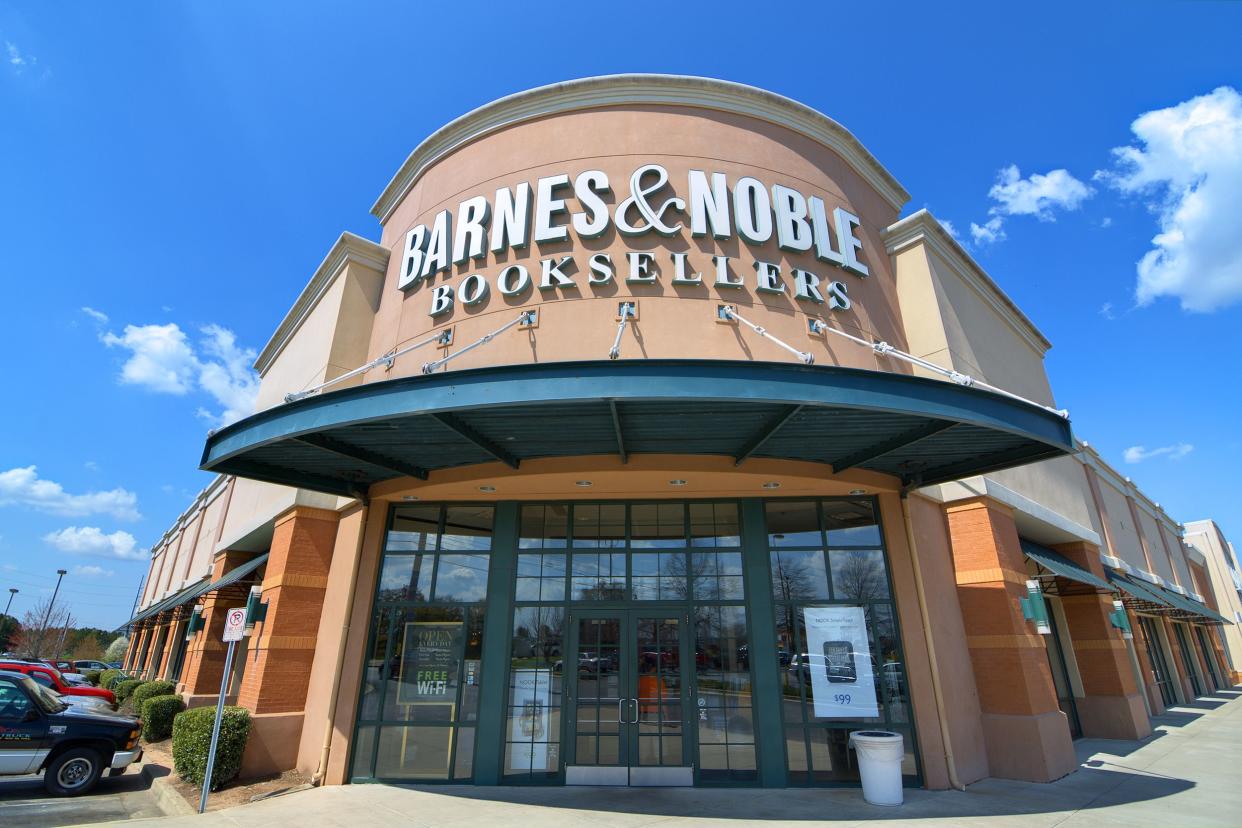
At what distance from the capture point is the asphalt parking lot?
8617mm

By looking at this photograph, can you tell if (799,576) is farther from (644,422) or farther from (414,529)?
(414,529)

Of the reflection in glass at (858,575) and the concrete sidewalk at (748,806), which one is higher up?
the reflection in glass at (858,575)

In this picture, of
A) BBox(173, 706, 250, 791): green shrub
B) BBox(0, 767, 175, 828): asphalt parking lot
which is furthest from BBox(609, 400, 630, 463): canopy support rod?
BBox(0, 767, 175, 828): asphalt parking lot

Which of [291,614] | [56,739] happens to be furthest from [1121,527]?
[56,739]

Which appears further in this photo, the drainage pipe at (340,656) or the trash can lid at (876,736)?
the drainage pipe at (340,656)

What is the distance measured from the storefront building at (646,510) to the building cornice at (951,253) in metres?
0.66

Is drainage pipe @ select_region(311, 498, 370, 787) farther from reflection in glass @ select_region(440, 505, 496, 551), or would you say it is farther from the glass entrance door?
the glass entrance door

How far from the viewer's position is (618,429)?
8273 millimetres

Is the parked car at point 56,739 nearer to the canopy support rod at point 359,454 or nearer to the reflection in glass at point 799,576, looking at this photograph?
the canopy support rod at point 359,454

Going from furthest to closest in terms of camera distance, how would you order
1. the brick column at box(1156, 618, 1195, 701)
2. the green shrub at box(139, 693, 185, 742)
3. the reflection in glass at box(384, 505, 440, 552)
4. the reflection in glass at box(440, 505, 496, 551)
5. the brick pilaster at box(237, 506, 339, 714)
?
1. the brick column at box(1156, 618, 1195, 701)
2. the green shrub at box(139, 693, 185, 742)
3. the reflection in glass at box(384, 505, 440, 552)
4. the reflection in glass at box(440, 505, 496, 551)
5. the brick pilaster at box(237, 506, 339, 714)

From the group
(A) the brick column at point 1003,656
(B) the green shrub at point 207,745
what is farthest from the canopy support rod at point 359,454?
(A) the brick column at point 1003,656

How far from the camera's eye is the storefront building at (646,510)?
9.75 metres

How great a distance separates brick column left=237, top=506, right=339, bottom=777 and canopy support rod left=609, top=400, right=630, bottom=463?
6663mm

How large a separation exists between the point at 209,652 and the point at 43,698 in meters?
8.26
